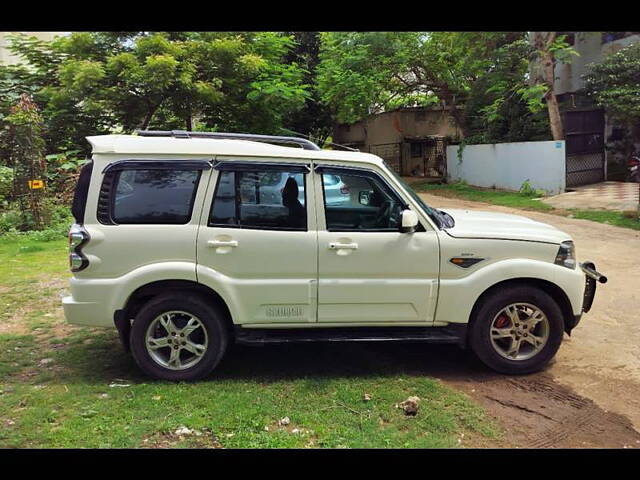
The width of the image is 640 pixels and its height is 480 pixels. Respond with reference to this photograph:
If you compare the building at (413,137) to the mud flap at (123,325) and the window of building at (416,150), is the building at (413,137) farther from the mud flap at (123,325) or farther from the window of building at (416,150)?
the mud flap at (123,325)

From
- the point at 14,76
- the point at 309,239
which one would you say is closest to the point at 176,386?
the point at 309,239

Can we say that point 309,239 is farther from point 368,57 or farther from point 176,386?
point 368,57

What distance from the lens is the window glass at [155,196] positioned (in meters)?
4.23

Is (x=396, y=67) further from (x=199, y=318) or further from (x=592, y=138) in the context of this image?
(x=199, y=318)

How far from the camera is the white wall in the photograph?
1708 centimetres

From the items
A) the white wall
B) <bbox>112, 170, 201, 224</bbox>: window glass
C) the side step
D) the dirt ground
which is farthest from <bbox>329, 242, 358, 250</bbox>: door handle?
the white wall

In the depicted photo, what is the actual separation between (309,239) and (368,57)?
60.7 feet

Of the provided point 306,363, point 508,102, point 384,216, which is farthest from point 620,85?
point 306,363

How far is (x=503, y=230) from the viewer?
4480 mm

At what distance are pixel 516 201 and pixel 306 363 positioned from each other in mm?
13453

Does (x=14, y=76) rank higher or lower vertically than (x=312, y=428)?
higher

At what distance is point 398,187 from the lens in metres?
4.37

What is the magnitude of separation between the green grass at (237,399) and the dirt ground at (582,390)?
28cm

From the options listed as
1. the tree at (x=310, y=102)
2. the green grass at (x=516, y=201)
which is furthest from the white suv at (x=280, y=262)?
the tree at (x=310, y=102)
